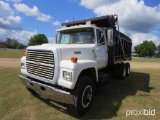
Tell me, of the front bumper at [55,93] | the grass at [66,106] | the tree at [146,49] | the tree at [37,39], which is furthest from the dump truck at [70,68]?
the tree at [146,49]

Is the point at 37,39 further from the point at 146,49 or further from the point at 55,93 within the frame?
the point at 55,93

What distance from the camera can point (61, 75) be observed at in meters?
4.93

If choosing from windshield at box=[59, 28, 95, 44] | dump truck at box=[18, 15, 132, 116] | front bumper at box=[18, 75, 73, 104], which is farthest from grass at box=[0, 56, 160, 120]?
windshield at box=[59, 28, 95, 44]

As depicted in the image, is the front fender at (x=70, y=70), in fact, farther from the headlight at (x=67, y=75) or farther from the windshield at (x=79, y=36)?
the windshield at (x=79, y=36)

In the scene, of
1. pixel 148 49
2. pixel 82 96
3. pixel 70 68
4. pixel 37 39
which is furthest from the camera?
pixel 148 49

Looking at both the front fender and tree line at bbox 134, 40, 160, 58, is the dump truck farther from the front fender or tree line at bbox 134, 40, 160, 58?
tree line at bbox 134, 40, 160, 58

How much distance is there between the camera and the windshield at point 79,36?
6.57 metres

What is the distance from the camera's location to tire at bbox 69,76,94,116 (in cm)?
499

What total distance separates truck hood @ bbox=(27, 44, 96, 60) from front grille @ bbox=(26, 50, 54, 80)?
0.20 metres

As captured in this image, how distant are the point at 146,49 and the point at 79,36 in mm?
119120

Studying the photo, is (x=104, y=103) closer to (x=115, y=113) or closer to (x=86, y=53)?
(x=115, y=113)

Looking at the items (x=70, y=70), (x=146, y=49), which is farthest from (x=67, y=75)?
(x=146, y=49)

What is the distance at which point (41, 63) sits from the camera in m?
5.25

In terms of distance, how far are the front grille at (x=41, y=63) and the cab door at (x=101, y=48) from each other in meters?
2.14
